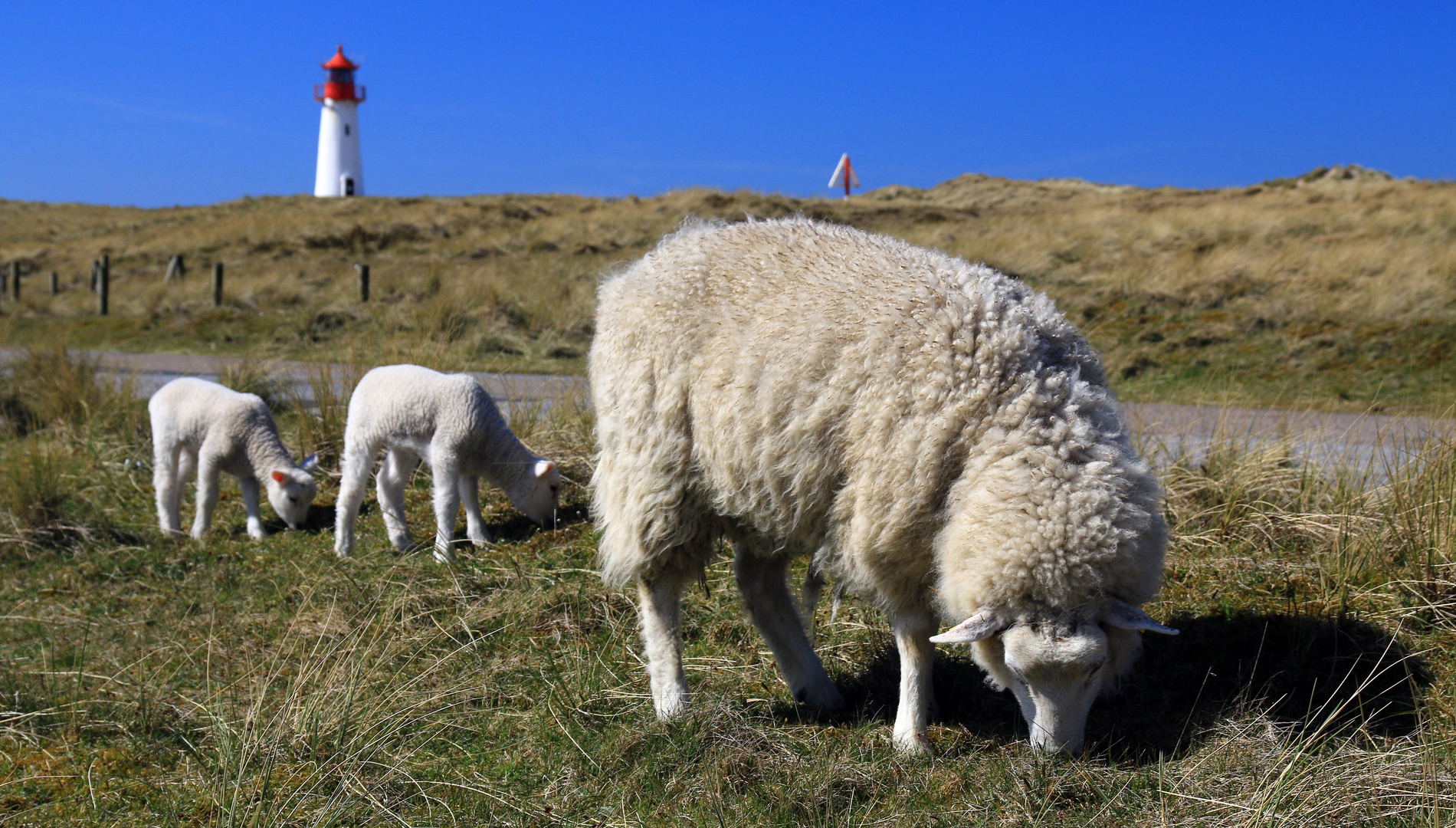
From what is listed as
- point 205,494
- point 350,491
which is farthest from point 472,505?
point 205,494

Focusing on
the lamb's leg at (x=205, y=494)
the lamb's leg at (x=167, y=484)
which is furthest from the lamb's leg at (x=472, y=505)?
the lamb's leg at (x=167, y=484)

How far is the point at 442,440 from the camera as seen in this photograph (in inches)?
225

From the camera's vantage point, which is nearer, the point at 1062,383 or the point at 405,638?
the point at 1062,383

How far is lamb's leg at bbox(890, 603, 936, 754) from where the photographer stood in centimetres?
329

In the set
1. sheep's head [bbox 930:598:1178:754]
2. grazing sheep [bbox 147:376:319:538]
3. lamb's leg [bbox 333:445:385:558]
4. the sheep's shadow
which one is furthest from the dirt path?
sheep's head [bbox 930:598:1178:754]

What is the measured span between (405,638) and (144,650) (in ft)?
4.04

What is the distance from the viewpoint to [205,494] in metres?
6.59

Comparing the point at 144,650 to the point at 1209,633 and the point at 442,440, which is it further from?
the point at 1209,633

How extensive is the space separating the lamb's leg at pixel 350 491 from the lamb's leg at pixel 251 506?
37.6 inches

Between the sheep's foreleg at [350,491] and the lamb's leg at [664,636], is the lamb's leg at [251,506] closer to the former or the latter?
the sheep's foreleg at [350,491]

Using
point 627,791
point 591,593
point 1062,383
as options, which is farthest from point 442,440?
point 1062,383

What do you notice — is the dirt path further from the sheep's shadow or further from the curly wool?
the curly wool

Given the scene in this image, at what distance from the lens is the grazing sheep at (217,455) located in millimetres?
6500

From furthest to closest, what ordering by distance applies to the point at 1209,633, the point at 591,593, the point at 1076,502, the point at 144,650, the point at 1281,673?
the point at 591,593
the point at 144,650
the point at 1209,633
the point at 1281,673
the point at 1076,502
